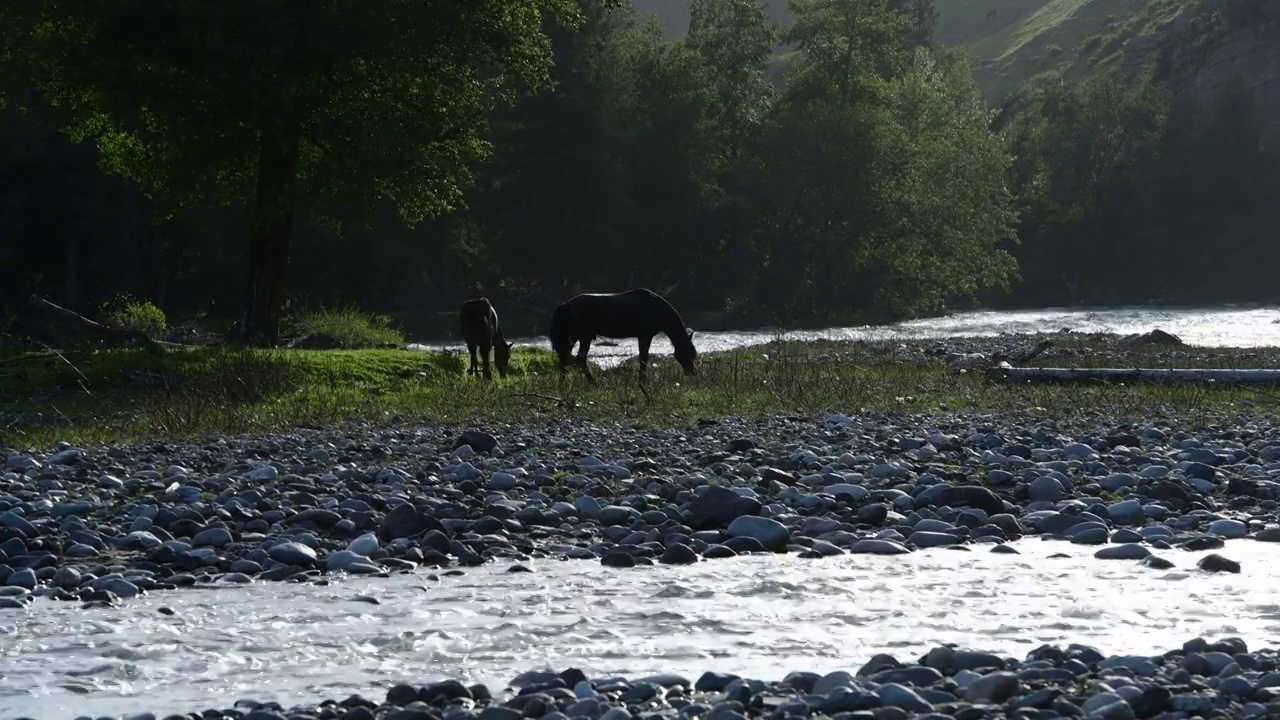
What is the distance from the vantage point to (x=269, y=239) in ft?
92.4

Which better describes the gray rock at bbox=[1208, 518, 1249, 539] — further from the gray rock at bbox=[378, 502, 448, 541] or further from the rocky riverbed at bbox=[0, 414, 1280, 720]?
the gray rock at bbox=[378, 502, 448, 541]

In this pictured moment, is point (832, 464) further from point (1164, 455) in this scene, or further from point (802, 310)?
point (802, 310)

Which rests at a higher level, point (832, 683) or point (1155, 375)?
point (1155, 375)

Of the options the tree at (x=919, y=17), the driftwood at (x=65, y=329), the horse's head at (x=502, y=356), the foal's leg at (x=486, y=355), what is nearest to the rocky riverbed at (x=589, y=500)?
the foal's leg at (x=486, y=355)

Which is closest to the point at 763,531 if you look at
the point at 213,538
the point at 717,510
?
the point at 717,510

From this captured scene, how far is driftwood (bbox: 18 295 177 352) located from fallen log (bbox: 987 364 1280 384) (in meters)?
15.2

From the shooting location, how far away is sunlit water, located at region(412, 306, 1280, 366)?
147 ft

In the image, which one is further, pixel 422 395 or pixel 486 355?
pixel 486 355

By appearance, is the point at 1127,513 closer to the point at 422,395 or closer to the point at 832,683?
the point at 832,683

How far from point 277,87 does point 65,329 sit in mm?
6231

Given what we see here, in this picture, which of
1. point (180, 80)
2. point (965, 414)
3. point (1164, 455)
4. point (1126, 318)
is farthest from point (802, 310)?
point (1164, 455)

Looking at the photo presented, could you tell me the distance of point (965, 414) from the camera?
57.6ft

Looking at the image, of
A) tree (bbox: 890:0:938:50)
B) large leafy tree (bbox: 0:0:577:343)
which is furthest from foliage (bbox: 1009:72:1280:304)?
large leafy tree (bbox: 0:0:577:343)

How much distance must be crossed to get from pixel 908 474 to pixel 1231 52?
111 meters
